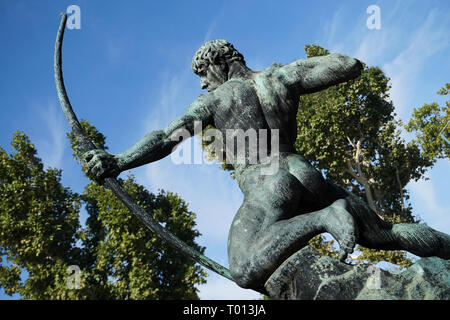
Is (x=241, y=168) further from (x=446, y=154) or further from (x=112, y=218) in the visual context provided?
(x=446, y=154)

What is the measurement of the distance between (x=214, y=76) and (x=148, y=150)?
962 millimetres

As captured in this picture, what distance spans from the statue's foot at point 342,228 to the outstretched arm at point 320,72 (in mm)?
1249

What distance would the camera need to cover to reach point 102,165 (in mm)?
3105

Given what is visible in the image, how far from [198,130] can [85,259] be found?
1362 cm

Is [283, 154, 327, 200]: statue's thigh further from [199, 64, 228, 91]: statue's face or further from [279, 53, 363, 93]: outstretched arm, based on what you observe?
[199, 64, 228, 91]: statue's face

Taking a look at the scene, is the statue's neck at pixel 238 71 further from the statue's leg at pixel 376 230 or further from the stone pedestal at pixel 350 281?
the stone pedestal at pixel 350 281

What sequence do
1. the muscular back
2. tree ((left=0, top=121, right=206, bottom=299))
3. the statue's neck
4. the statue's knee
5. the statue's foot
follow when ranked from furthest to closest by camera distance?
tree ((left=0, top=121, right=206, bottom=299)) → the statue's neck → the muscular back → the statue's knee → the statue's foot

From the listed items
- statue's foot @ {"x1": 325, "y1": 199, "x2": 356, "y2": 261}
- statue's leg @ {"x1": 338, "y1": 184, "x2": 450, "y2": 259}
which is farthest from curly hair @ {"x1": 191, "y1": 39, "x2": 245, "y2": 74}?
statue's foot @ {"x1": 325, "y1": 199, "x2": 356, "y2": 261}

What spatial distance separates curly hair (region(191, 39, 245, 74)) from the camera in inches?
145

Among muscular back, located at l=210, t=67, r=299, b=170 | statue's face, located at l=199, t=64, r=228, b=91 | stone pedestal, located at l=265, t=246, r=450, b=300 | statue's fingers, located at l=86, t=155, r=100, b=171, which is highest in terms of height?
statue's face, located at l=199, t=64, r=228, b=91

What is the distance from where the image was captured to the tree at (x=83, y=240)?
1370 cm

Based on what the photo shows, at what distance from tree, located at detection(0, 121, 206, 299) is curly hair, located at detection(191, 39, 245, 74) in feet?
34.8
